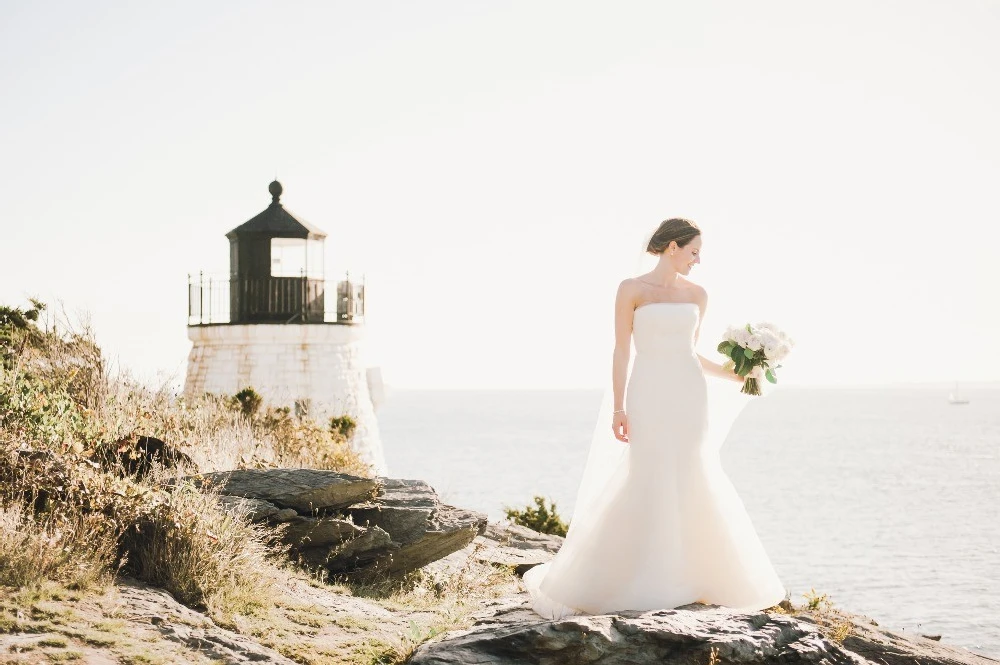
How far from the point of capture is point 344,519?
9305 millimetres

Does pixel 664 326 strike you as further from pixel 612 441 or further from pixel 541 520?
pixel 541 520

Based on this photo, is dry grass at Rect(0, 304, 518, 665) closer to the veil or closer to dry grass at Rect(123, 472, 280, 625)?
dry grass at Rect(123, 472, 280, 625)

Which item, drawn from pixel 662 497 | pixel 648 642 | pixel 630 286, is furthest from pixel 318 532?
pixel 648 642

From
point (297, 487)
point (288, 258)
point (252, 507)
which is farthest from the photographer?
point (288, 258)

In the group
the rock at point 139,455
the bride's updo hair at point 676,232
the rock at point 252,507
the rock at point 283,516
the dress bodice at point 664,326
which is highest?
the bride's updo hair at point 676,232

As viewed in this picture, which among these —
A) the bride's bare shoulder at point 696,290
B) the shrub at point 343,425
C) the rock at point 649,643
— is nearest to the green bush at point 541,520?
the shrub at point 343,425

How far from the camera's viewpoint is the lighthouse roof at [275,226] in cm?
2391

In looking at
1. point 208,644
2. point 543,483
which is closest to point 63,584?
point 208,644

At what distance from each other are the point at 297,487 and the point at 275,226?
1572cm

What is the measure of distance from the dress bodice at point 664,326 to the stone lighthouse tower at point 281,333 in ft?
54.9

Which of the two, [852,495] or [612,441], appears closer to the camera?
[612,441]

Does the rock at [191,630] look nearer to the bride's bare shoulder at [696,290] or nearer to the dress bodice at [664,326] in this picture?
the dress bodice at [664,326]

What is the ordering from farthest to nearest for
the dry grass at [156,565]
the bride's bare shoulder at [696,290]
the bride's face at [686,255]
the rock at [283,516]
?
the rock at [283,516] < the bride's bare shoulder at [696,290] < the bride's face at [686,255] < the dry grass at [156,565]

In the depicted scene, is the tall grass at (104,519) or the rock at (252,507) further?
the rock at (252,507)
